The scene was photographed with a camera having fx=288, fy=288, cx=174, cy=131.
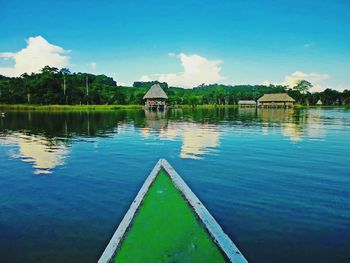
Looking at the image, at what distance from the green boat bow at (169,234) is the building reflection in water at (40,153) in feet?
20.9

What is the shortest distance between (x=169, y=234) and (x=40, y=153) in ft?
33.1

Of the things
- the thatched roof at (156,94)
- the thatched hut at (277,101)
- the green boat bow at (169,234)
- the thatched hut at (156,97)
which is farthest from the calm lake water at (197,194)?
the thatched hut at (277,101)

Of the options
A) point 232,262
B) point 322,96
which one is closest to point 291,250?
point 232,262

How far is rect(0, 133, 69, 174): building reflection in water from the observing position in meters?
9.75

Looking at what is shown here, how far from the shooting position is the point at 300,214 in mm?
5684

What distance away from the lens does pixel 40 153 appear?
11.7 metres

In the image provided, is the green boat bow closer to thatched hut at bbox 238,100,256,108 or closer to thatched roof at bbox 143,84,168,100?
thatched roof at bbox 143,84,168,100

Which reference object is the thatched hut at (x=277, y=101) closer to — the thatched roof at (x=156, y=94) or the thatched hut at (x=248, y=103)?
the thatched hut at (x=248, y=103)

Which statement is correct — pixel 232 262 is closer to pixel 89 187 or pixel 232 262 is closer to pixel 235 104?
pixel 89 187

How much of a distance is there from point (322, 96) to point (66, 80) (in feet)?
287

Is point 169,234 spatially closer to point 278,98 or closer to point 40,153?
point 40,153

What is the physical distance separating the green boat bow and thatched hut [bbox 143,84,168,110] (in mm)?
56677

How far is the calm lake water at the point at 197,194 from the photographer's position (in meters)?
4.50

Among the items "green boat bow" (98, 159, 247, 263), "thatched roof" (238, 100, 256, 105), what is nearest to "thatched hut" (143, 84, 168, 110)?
"thatched roof" (238, 100, 256, 105)
